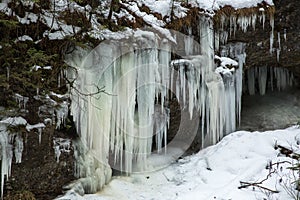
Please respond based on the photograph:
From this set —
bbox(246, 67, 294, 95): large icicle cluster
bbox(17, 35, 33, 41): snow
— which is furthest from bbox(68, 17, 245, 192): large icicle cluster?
bbox(246, 67, 294, 95): large icicle cluster

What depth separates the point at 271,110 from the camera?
8.39 meters

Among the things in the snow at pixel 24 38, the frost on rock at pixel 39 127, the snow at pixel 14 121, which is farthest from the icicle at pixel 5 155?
the snow at pixel 24 38

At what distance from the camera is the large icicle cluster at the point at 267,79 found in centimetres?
873

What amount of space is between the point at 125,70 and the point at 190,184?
218cm

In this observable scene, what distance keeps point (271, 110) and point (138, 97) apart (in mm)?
3901

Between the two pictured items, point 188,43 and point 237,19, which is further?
point 237,19

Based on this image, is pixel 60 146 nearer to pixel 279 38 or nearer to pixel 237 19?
pixel 237 19

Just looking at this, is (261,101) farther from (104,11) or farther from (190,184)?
(104,11)

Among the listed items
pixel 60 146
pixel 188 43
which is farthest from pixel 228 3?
pixel 60 146

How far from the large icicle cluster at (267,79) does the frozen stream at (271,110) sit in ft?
0.54

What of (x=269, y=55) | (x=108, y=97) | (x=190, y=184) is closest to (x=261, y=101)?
(x=269, y=55)

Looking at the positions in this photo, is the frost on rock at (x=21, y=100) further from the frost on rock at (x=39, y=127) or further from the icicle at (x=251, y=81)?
the icicle at (x=251, y=81)

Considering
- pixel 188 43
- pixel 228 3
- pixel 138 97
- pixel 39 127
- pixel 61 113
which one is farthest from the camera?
pixel 228 3

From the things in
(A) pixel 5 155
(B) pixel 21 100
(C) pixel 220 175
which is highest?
(B) pixel 21 100
